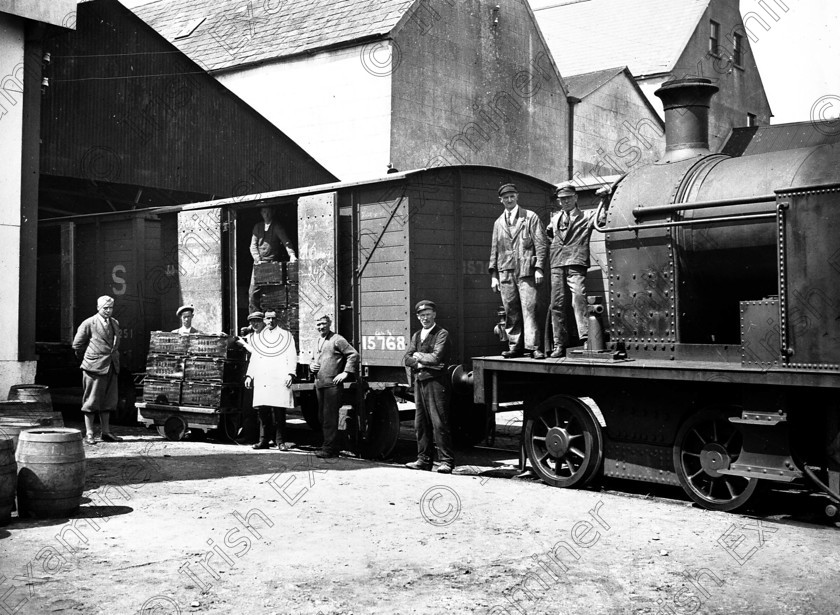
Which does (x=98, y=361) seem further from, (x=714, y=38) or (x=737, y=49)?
(x=737, y=49)

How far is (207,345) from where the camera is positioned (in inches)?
519

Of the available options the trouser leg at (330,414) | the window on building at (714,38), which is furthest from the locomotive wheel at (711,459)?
the window on building at (714,38)

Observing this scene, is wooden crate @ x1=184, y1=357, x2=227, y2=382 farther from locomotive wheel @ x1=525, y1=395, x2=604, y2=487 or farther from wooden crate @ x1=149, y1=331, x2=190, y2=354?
locomotive wheel @ x1=525, y1=395, x2=604, y2=487

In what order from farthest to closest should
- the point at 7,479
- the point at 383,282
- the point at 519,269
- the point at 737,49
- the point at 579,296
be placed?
the point at 737,49 → the point at 383,282 → the point at 519,269 → the point at 579,296 → the point at 7,479

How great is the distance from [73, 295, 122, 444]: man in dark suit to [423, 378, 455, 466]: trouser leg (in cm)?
486

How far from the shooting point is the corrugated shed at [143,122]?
57.6 ft

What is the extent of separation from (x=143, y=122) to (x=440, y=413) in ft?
37.2

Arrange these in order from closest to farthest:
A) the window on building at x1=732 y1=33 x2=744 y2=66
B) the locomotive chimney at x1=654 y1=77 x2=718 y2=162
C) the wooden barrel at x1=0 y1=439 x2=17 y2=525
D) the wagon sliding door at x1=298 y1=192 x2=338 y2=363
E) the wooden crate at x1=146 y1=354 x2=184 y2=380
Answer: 1. the wooden barrel at x1=0 y1=439 x2=17 y2=525
2. the locomotive chimney at x1=654 y1=77 x2=718 y2=162
3. the wagon sliding door at x1=298 y1=192 x2=338 y2=363
4. the wooden crate at x1=146 y1=354 x2=184 y2=380
5. the window on building at x1=732 y1=33 x2=744 y2=66

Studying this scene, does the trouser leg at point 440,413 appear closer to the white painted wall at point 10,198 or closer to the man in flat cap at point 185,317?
the man in flat cap at point 185,317

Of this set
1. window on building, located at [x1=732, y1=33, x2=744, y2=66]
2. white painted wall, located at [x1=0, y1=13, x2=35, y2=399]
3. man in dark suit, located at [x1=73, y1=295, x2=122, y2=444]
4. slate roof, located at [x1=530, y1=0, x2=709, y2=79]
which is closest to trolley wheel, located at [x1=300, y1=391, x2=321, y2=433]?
man in dark suit, located at [x1=73, y1=295, x2=122, y2=444]

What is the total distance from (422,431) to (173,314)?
20.2 feet

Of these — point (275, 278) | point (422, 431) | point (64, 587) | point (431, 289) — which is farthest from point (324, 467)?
point (64, 587)

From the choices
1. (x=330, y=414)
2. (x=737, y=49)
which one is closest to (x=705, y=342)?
(x=330, y=414)

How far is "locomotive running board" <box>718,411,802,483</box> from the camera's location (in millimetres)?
7676
